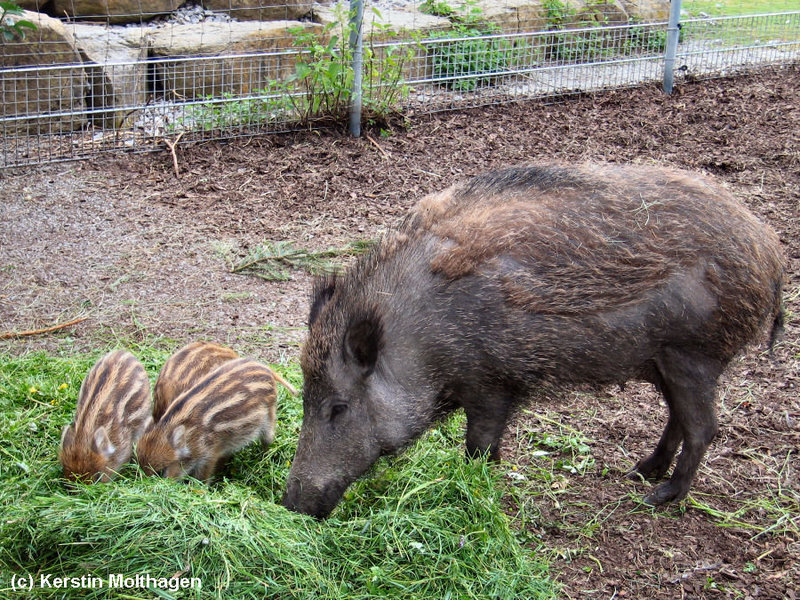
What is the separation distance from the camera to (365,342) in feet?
12.1

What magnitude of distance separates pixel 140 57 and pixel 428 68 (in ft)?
9.90

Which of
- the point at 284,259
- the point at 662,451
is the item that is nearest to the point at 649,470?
the point at 662,451

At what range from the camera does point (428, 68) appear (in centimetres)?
962

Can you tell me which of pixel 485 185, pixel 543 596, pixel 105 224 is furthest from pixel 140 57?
pixel 543 596

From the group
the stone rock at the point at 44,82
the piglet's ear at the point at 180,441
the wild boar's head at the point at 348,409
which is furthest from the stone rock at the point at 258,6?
the wild boar's head at the point at 348,409

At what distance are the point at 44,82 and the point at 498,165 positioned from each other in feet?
13.6

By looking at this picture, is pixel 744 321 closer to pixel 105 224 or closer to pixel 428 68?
pixel 105 224

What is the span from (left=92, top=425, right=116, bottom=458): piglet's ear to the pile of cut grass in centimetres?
14

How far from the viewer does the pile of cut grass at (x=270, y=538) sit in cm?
327

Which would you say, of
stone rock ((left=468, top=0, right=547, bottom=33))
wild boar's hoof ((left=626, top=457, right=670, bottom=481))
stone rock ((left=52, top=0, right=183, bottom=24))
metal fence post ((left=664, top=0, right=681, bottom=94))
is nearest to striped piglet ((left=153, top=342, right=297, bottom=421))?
wild boar's hoof ((left=626, top=457, right=670, bottom=481))

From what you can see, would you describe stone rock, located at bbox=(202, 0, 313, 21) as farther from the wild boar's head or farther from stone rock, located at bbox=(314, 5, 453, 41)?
the wild boar's head

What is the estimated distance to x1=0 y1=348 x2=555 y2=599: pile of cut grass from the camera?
3.27 metres

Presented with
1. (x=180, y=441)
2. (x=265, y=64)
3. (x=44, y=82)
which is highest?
(x=265, y=64)

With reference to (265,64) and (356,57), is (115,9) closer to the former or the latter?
(265,64)
